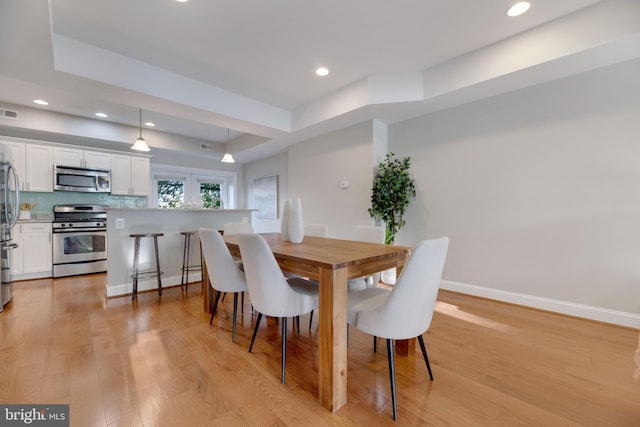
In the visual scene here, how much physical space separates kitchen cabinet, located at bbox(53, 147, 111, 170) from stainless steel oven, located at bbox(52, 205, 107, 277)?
725 mm

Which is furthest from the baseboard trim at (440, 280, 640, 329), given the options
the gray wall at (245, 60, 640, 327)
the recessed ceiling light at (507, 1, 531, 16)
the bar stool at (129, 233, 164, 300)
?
the bar stool at (129, 233, 164, 300)

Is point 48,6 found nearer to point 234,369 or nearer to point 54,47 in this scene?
point 54,47

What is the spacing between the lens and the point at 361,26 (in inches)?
90.7

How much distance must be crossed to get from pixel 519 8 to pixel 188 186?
6495mm

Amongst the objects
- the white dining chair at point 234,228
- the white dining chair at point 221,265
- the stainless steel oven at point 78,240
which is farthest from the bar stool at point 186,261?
the stainless steel oven at point 78,240

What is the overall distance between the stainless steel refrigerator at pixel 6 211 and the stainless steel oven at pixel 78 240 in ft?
3.77

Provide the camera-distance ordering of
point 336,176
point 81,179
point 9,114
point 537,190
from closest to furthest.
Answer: point 537,190
point 9,114
point 336,176
point 81,179

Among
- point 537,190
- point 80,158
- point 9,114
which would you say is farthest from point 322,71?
point 9,114

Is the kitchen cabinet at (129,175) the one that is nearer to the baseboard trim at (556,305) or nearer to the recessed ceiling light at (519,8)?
the baseboard trim at (556,305)

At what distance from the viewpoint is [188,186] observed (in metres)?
6.27

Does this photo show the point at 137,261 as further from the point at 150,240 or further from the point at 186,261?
the point at 186,261

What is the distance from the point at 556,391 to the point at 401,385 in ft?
2.98

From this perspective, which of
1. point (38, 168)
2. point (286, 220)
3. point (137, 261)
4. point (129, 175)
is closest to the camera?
point (286, 220)

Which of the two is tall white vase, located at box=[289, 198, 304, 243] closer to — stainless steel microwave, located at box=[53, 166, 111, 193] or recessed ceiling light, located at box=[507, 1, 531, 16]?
recessed ceiling light, located at box=[507, 1, 531, 16]
